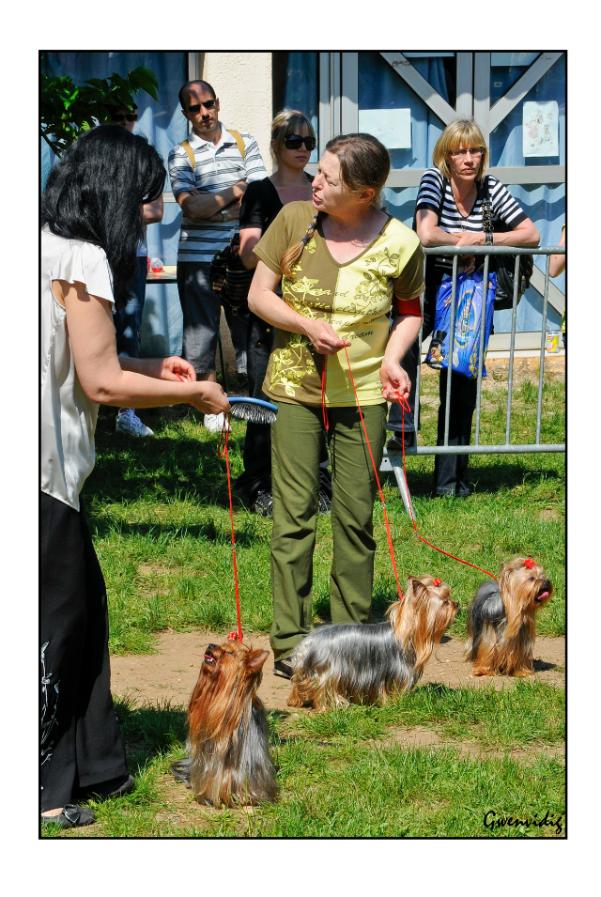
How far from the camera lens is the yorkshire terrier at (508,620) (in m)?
5.24

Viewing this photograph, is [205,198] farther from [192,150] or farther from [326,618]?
[326,618]

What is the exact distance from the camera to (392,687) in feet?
16.0

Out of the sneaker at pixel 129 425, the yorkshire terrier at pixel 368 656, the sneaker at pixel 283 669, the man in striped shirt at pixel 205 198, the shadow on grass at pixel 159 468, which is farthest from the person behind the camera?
the sneaker at pixel 129 425

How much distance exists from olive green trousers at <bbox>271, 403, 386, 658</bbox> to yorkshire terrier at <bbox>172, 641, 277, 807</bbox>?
1.21 metres

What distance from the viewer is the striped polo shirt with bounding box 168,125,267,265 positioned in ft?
29.0

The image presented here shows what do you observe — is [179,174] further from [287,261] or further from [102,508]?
[287,261]

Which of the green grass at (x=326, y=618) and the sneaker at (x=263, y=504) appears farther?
the sneaker at (x=263, y=504)

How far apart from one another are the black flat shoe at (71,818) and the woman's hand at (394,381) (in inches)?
81.9

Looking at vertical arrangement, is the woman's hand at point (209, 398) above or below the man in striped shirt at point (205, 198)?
below

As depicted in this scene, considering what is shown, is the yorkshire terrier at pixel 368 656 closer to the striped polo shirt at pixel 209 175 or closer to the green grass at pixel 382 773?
the green grass at pixel 382 773

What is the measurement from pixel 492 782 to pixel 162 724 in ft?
4.28

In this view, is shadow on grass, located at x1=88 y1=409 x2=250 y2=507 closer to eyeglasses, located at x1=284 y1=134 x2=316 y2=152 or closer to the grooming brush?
eyeglasses, located at x1=284 y1=134 x2=316 y2=152

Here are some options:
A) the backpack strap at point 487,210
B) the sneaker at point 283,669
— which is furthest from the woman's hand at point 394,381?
the backpack strap at point 487,210

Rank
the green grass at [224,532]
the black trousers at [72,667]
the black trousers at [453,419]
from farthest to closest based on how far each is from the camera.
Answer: the black trousers at [453,419] → the green grass at [224,532] → the black trousers at [72,667]
